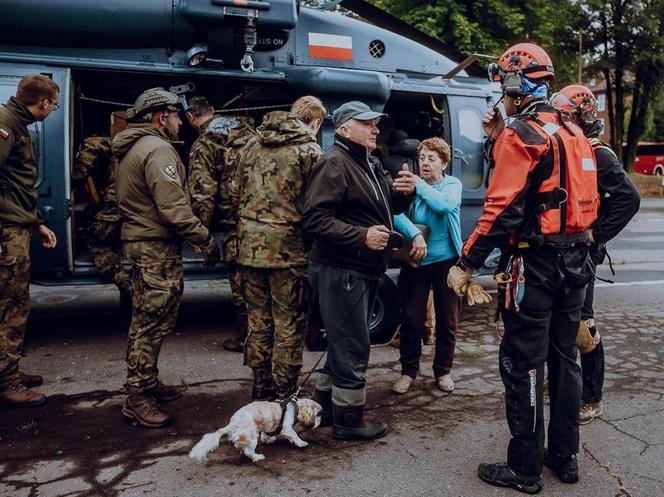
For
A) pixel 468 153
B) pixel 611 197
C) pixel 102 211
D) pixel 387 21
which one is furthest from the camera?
pixel 387 21

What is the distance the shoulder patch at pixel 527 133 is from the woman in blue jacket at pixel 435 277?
1.41 m

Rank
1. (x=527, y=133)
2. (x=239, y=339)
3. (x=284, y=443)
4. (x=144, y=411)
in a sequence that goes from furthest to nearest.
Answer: (x=239, y=339) < (x=144, y=411) < (x=284, y=443) < (x=527, y=133)

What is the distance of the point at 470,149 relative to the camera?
6.68m

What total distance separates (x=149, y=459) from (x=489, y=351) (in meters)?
3.29

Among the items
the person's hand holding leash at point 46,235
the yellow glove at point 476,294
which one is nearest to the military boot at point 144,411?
the person's hand holding leash at point 46,235

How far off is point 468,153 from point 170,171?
355 centimetres

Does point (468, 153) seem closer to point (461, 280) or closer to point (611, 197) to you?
point (611, 197)

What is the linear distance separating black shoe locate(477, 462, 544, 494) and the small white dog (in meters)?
1.00

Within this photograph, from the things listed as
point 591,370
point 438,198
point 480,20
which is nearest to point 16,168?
point 438,198

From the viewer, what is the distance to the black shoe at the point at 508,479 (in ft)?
10.8

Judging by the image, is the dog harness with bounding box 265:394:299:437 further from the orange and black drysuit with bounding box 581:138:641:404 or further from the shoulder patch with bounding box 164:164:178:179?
the orange and black drysuit with bounding box 581:138:641:404

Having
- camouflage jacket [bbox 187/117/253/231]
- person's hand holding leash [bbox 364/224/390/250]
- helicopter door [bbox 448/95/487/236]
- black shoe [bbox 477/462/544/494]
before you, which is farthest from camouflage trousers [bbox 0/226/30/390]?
helicopter door [bbox 448/95/487/236]

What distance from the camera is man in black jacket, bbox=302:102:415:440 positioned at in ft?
11.9

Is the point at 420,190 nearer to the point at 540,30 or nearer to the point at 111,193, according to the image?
the point at 111,193
